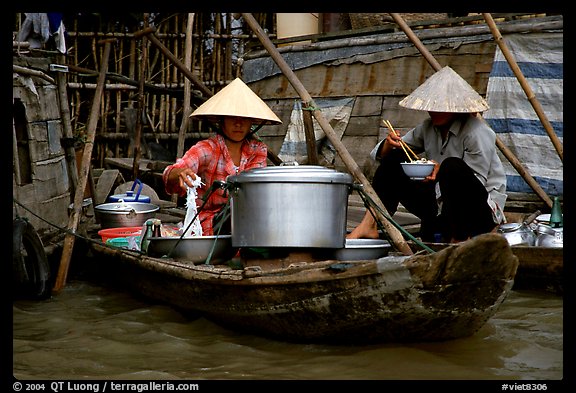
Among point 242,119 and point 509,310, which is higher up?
point 242,119

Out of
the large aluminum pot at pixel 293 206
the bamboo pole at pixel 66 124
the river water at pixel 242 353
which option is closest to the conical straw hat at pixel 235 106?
the large aluminum pot at pixel 293 206

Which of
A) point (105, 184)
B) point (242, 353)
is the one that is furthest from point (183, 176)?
point (105, 184)

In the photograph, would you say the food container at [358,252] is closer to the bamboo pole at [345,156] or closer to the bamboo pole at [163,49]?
the bamboo pole at [345,156]

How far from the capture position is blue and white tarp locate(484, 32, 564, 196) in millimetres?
6688

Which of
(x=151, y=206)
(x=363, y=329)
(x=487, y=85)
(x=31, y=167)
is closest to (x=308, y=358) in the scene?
(x=363, y=329)

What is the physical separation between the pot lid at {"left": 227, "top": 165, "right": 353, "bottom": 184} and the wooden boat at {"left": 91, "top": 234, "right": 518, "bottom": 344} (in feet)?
1.32

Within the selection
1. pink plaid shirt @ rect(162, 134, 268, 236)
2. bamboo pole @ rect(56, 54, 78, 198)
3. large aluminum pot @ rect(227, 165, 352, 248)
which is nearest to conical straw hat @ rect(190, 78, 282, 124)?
pink plaid shirt @ rect(162, 134, 268, 236)

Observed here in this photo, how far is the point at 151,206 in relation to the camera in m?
5.98

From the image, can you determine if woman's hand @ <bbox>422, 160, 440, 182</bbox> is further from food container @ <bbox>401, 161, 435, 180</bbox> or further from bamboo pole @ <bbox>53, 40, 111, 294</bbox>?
bamboo pole @ <bbox>53, 40, 111, 294</bbox>

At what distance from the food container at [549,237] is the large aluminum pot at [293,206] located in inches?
75.5
